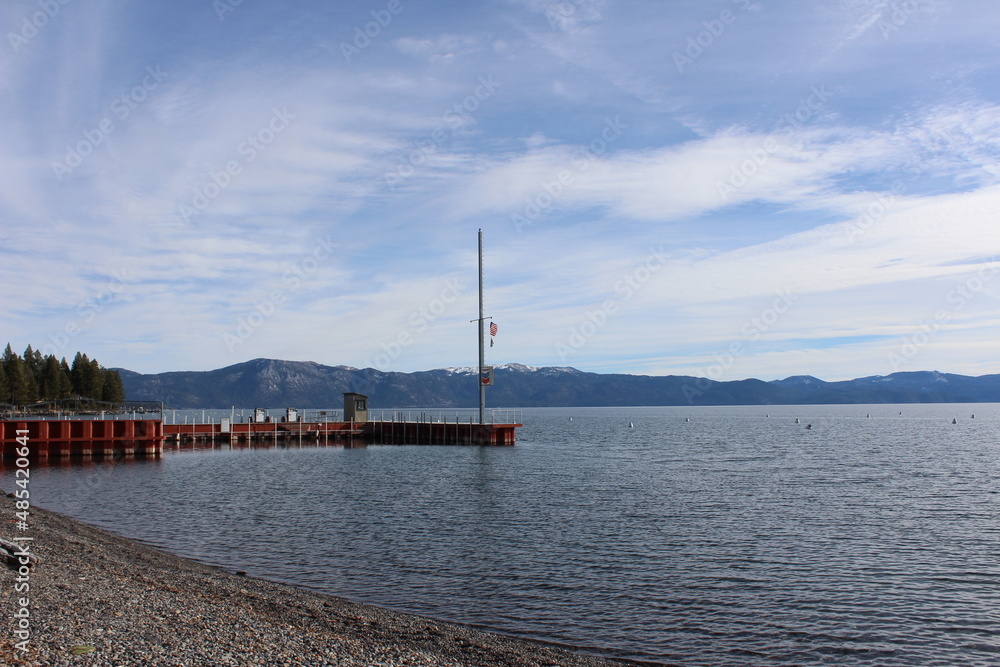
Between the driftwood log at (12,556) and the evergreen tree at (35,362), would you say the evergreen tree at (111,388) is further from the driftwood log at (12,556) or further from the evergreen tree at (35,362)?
the driftwood log at (12,556)

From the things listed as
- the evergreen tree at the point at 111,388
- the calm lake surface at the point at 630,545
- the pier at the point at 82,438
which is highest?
the evergreen tree at the point at 111,388

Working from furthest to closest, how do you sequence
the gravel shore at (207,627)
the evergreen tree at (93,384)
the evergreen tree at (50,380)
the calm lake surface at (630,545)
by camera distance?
the evergreen tree at (93,384)
the evergreen tree at (50,380)
the calm lake surface at (630,545)
the gravel shore at (207,627)

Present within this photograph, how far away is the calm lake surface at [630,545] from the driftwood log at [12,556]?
6460mm

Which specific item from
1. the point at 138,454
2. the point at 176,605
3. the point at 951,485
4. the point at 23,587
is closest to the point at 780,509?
the point at 951,485

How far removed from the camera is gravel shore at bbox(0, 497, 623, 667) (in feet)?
38.4

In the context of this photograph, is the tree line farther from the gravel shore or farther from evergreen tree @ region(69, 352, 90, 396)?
the gravel shore

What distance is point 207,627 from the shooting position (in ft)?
44.3

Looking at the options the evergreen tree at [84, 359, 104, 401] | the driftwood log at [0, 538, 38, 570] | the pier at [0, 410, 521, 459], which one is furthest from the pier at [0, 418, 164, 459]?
the evergreen tree at [84, 359, 104, 401]

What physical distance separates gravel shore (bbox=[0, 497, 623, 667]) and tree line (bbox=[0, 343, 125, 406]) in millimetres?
143992

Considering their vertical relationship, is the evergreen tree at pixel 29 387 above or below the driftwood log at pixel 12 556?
above

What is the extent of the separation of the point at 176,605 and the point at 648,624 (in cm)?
1081

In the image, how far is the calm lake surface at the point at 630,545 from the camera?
674 inches

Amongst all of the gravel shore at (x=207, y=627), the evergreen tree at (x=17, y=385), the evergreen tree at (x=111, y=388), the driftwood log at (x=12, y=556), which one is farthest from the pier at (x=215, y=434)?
the evergreen tree at (x=111, y=388)

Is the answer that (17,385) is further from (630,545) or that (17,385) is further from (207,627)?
(207,627)
